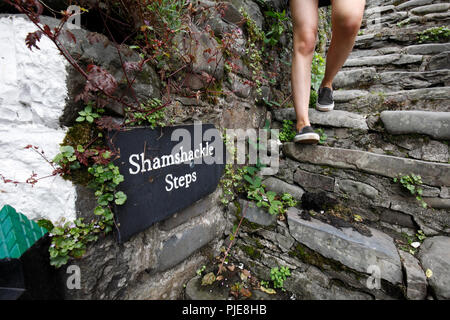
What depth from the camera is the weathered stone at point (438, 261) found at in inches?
36.4

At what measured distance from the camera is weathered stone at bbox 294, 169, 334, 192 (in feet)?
4.80

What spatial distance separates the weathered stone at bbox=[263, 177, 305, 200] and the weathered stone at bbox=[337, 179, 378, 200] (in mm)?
303

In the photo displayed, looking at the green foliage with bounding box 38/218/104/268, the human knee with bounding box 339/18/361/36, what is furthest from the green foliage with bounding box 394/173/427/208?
the green foliage with bounding box 38/218/104/268

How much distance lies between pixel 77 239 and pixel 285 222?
128 cm

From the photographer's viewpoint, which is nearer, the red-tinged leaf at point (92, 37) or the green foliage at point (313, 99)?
the red-tinged leaf at point (92, 37)

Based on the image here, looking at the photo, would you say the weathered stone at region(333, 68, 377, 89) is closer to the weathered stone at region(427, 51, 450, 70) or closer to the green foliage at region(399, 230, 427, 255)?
the weathered stone at region(427, 51, 450, 70)

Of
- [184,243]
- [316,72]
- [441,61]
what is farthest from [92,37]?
[441,61]

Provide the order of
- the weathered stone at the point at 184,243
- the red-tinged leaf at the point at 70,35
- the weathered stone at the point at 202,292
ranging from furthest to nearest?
the weathered stone at the point at 202,292 → the weathered stone at the point at 184,243 → the red-tinged leaf at the point at 70,35

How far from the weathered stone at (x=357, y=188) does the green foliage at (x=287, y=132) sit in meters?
0.58

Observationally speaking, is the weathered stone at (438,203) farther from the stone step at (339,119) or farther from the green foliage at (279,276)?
the green foliage at (279,276)

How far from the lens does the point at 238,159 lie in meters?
1.64

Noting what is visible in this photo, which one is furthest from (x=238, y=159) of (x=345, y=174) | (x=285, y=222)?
(x=345, y=174)

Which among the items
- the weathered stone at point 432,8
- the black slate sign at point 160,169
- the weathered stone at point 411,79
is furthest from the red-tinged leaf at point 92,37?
the weathered stone at point 432,8

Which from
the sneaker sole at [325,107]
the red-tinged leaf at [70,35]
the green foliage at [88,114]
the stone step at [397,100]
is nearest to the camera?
the red-tinged leaf at [70,35]
